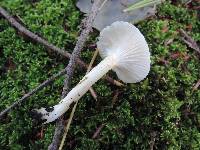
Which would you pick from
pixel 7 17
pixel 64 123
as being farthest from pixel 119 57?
pixel 7 17

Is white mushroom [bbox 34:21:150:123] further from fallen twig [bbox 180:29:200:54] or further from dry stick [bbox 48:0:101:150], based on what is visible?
fallen twig [bbox 180:29:200:54]

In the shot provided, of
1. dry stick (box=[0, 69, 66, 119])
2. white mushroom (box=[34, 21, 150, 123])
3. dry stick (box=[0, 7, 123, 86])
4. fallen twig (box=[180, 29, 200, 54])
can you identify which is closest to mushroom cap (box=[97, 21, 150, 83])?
white mushroom (box=[34, 21, 150, 123])

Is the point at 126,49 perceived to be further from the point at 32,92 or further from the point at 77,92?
the point at 32,92

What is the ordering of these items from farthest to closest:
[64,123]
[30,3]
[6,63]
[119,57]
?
[30,3]
[6,63]
[119,57]
[64,123]

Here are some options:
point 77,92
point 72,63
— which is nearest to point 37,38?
point 72,63

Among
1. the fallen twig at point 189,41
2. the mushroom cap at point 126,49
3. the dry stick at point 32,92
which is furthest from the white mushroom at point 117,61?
the fallen twig at point 189,41

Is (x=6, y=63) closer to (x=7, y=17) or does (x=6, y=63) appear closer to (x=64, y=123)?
(x=7, y=17)
